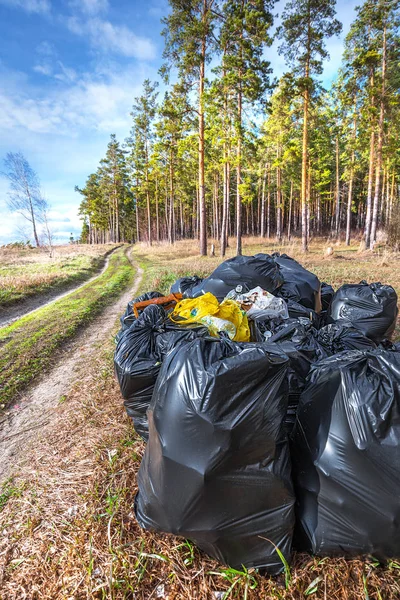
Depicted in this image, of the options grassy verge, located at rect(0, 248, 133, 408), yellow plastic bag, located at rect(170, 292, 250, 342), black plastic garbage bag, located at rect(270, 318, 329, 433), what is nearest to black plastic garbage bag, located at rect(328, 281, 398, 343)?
black plastic garbage bag, located at rect(270, 318, 329, 433)

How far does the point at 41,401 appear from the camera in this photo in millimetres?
3404

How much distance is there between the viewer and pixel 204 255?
15859mm

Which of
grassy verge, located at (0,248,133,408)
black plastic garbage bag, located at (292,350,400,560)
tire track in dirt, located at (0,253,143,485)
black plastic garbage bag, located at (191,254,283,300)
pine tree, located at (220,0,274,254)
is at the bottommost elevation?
tire track in dirt, located at (0,253,143,485)

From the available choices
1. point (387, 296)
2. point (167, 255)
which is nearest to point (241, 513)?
point (387, 296)

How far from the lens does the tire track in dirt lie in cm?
257

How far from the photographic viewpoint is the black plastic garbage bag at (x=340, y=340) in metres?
2.27

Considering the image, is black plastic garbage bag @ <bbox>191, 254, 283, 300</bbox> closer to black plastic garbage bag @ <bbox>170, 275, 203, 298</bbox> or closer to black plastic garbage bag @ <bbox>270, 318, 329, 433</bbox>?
black plastic garbage bag @ <bbox>170, 275, 203, 298</bbox>

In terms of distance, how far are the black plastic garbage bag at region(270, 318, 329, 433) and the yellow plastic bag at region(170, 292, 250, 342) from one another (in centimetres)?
31

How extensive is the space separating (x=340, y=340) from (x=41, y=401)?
3267 mm

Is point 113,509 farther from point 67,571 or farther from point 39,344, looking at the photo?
point 39,344

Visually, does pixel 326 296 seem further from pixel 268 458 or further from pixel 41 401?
pixel 41 401

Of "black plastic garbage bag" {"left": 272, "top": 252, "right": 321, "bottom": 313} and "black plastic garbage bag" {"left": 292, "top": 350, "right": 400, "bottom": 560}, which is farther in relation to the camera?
"black plastic garbage bag" {"left": 272, "top": 252, "right": 321, "bottom": 313}

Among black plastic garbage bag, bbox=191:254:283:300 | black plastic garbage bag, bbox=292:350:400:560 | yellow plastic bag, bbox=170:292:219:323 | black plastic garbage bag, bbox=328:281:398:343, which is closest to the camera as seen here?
black plastic garbage bag, bbox=292:350:400:560

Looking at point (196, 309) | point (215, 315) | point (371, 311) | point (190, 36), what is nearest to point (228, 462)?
point (215, 315)
